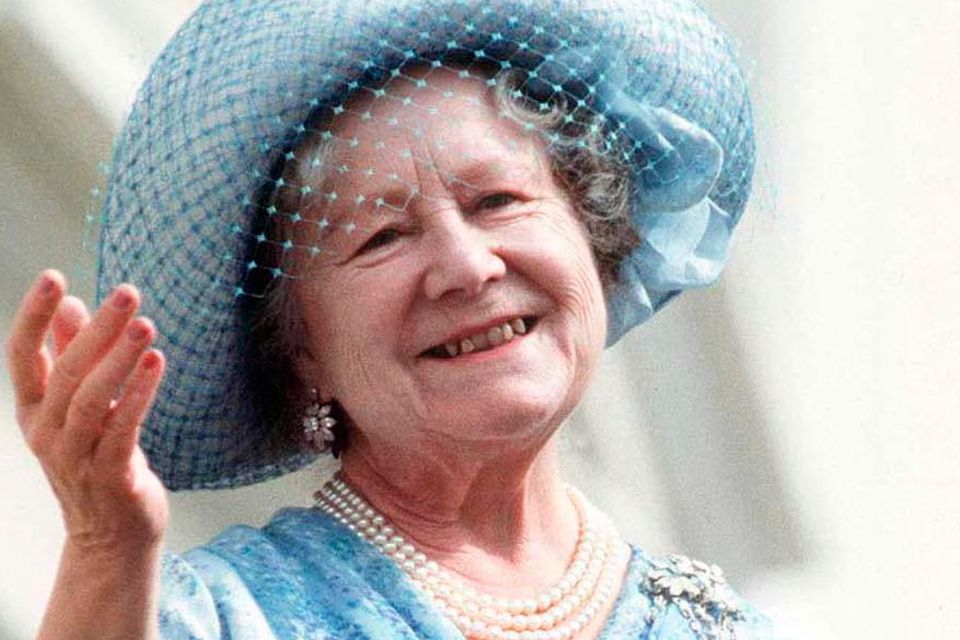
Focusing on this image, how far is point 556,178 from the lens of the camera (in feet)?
6.84

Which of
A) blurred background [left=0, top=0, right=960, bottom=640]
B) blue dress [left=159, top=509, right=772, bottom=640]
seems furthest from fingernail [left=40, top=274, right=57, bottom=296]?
blurred background [left=0, top=0, right=960, bottom=640]

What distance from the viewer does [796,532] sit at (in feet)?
10.1

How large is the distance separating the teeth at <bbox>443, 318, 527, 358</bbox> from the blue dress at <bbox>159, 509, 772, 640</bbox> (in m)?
0.22

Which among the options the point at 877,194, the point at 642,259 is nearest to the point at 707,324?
the point at 877,194

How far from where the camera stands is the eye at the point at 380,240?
→ 6.55 feet

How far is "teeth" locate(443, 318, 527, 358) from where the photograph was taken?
1972mm

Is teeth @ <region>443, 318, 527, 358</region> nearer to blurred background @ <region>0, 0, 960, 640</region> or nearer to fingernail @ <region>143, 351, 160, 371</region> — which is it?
fingernail @ <region>143, 351, 160, 371</region>

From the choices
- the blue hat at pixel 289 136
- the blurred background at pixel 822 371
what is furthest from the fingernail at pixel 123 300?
the blurred background at pixel 822 371

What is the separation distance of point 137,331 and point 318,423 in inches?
26.2

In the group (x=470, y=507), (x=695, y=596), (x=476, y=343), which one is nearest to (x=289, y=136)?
(x=476, y=343)

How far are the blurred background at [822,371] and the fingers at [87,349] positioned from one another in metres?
1.64

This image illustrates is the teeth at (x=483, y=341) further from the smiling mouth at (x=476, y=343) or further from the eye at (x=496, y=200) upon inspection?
the eye at (x=496, y=200)

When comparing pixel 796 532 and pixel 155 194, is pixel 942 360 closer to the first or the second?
pixel 796 532

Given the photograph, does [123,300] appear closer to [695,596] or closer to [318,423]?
[318,423]
